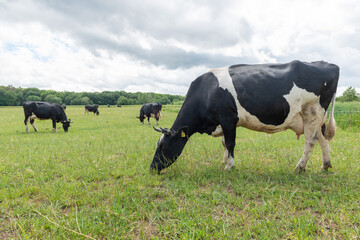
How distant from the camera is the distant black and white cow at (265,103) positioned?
164 inches

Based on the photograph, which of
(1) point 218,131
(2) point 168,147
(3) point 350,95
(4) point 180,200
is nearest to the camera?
(4) point 180,200

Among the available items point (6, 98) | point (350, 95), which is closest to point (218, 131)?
point (350, 95)

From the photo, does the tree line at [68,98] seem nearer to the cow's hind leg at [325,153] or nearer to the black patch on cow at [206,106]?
the black patch on cow at [206,106]

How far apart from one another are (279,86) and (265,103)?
1.57 ft

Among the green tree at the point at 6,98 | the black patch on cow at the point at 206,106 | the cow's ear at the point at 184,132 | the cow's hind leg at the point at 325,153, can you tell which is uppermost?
the green tree at the point at 6,98

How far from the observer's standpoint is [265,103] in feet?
13.7

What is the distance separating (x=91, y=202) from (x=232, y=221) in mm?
2130

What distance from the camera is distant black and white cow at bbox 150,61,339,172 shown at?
4.16 metres

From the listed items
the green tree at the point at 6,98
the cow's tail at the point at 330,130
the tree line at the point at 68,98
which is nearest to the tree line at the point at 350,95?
the tree line at the point at 68,98

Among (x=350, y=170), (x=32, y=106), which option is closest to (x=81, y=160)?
(x=350, y=170)

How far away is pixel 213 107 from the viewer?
439 centimetres

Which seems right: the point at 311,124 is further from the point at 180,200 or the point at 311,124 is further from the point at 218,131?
the point at 180,200

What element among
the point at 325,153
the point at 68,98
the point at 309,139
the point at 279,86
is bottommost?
the point at 325,153

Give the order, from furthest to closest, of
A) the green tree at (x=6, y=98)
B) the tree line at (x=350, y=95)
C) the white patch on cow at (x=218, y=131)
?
the green tree at (x=6, y=98) < the tree line at (x=350, y=95) < the white patch on cow at (x=218, y=131)
